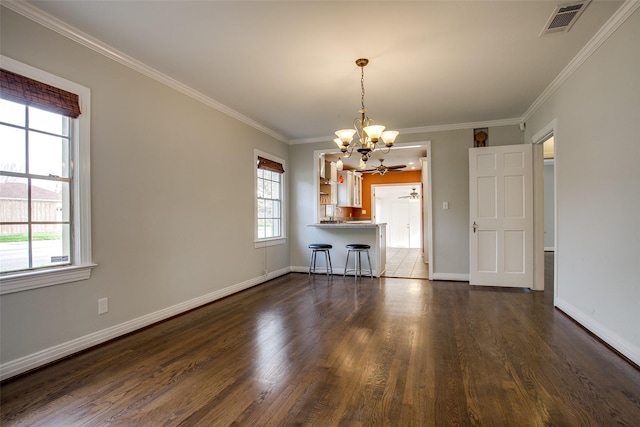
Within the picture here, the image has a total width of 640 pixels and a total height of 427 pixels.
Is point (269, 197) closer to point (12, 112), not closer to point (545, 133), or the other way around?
point (12, 112)

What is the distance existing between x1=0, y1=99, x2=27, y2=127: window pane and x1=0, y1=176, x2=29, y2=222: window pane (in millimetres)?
406

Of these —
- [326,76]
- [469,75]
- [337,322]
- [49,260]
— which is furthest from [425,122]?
[49,260]

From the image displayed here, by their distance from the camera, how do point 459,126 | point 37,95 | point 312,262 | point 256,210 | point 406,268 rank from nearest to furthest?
point 37,95 < point 256,210 < point 459,126 < point 312,262 < point 406,268

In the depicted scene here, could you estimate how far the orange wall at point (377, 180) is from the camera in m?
9.77

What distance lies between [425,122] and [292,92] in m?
2.40

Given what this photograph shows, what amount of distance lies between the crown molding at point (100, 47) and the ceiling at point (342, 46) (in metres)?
0.03

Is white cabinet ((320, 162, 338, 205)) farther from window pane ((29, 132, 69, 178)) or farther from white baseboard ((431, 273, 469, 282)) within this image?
window pane ((29, 132, 69, 178))

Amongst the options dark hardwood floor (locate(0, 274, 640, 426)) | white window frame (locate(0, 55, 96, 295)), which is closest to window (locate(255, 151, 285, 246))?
dark hardwood floor (locate(0, 274, 640, 426))

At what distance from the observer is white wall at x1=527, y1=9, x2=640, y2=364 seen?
7.76 feet

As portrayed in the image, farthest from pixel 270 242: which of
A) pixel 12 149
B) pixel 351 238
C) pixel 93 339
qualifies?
pixel 12 149

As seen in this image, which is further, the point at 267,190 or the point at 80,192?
the point at 267,190

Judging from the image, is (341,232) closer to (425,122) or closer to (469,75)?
(425,122)

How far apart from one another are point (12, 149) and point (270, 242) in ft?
11.9

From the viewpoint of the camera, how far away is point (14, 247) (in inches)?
89.7
